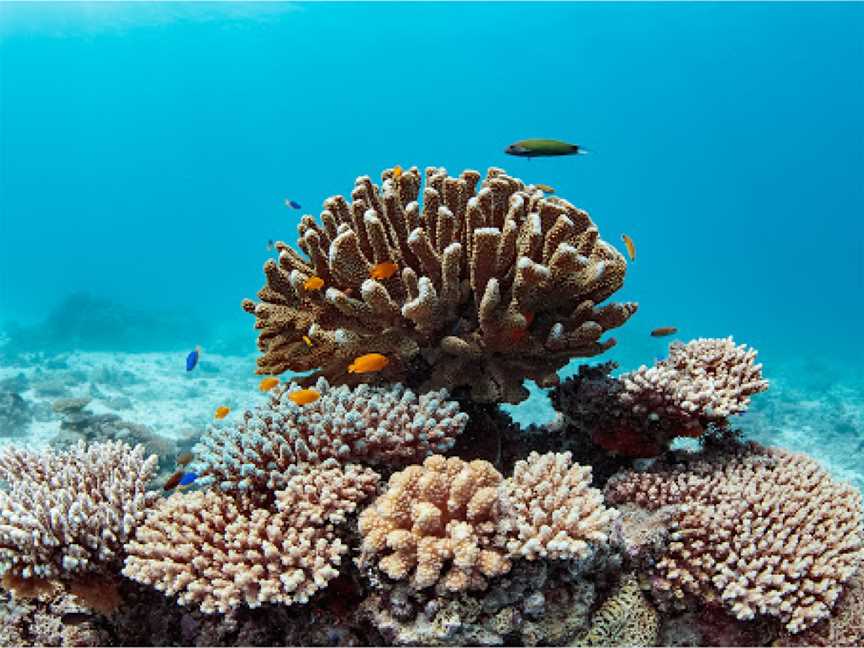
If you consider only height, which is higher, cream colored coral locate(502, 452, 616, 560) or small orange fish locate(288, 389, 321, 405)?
small orange fish locate(288, 389, 321, 405)

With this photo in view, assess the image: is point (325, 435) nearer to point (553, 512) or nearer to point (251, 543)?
point (251, 543)

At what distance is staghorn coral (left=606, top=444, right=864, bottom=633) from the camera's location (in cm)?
327

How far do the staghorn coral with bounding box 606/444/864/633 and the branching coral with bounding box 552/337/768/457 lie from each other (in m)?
0.32

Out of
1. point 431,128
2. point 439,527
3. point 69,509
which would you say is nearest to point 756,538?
point 439,527

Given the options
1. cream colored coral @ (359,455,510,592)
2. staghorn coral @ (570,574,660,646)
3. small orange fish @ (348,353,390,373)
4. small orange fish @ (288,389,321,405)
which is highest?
small orange fish @ (348,353,390,373)

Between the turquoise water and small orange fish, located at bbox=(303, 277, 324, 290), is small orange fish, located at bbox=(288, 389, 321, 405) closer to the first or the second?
small orange fish, located at bbox=(303, 277, 324, 290)

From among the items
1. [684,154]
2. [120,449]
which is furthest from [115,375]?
[684,154]

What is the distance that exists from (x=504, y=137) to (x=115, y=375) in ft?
429

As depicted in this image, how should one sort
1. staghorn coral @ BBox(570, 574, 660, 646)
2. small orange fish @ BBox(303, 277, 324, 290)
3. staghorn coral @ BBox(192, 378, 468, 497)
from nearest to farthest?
staghorn coral @ BBox(570, 574, 660, 646)
staghorn coral @ BBox(192, 378, 468, 497)
small orange fish @ BBox(303, 277, 324, 290)

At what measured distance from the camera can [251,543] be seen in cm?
313

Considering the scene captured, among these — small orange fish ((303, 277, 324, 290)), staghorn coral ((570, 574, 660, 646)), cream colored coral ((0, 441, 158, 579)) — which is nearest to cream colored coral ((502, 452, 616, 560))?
staghorn coral ((570, 574, 660, 646))

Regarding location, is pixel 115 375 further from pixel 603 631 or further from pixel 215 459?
pixel 603 631

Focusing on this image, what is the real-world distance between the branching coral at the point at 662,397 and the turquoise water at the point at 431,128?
77.3 meters

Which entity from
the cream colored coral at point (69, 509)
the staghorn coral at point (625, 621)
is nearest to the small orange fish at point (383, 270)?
the cream colored coral at point (69, 509)
